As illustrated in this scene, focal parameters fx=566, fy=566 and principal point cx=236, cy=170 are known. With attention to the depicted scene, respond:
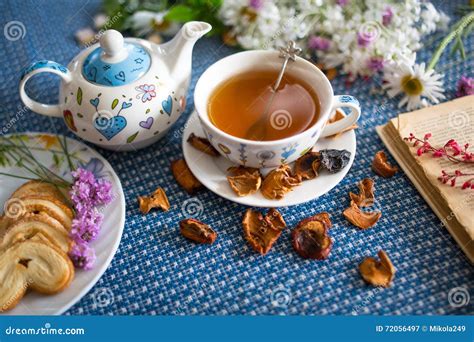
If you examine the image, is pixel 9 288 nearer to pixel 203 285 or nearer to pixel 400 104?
pixel 203 285

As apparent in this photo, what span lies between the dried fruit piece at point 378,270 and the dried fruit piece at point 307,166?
0.19 metres

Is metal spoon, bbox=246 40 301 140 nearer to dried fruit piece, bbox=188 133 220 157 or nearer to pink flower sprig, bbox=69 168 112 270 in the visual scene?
dried fruit piece, bbox=188 133 220 157

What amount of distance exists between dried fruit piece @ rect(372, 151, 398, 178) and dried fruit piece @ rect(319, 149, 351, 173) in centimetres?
7

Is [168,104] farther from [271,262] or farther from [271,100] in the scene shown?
[271,262]

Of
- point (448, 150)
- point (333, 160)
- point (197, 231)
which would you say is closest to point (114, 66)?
point (197, 231)

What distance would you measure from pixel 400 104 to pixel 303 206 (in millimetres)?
348

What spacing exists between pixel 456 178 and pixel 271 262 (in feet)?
1.23

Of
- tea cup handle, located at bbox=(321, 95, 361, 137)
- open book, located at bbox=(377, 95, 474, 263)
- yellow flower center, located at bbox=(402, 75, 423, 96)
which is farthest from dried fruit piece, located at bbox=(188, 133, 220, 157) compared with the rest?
yellow flower center, located at bbox=(402, 75, 423, 96)

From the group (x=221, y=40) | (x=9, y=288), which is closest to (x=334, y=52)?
(x=221, y=40)

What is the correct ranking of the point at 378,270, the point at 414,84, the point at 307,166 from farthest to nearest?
the point at 414,84
the point at 307,166
the point at 378,270

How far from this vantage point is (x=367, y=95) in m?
1.26

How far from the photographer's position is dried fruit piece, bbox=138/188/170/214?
1.07 m

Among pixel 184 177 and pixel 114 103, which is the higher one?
pixel 114 103

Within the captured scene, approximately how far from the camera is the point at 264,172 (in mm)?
1062
